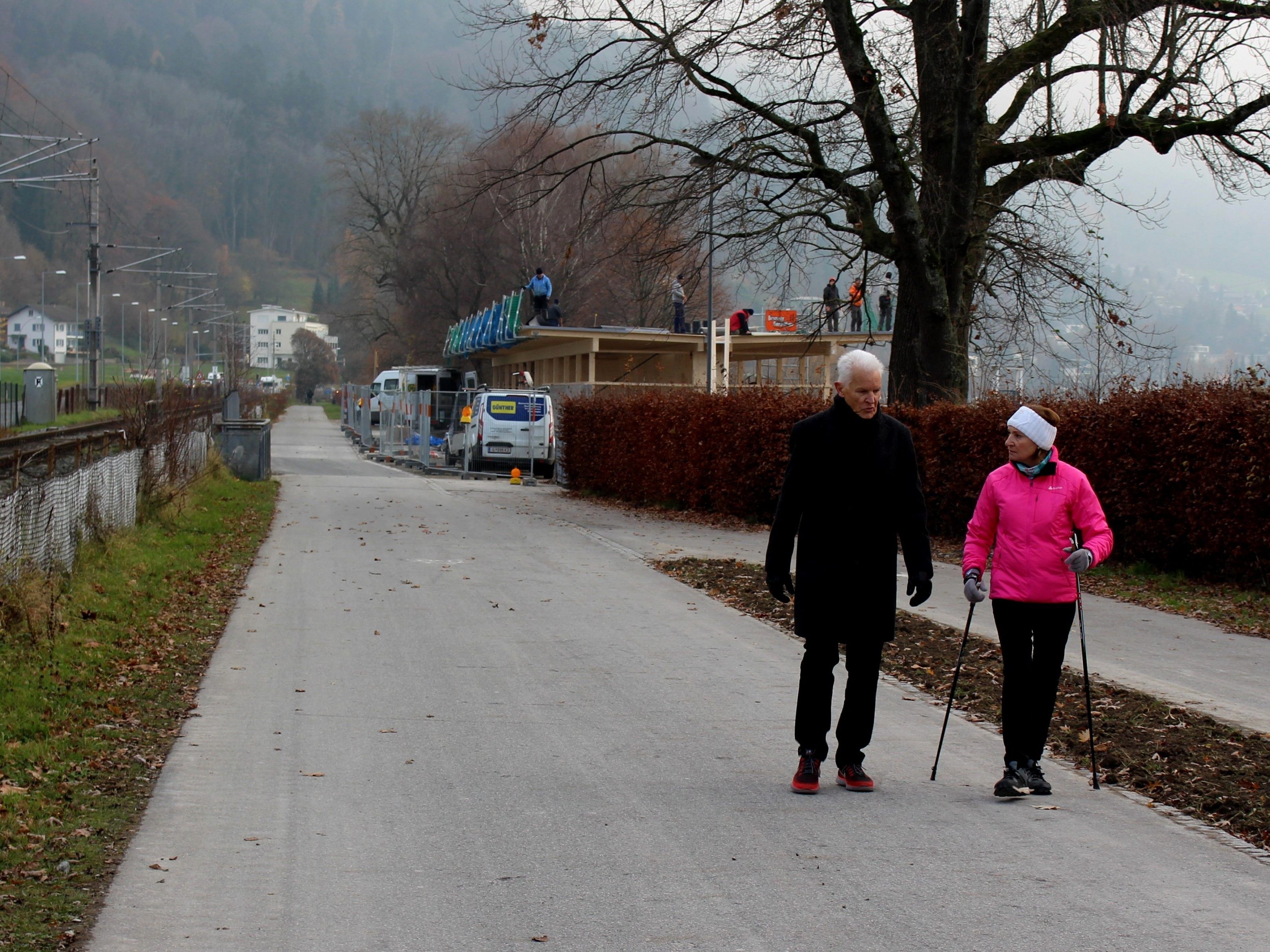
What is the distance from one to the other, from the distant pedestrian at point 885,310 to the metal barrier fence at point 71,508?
14.8m

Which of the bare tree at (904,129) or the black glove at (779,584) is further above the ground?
the bare tree at (904,129)

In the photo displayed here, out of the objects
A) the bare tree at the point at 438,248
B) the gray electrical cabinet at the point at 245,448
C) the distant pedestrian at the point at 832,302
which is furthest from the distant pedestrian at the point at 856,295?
the gray electrical cabinet at the point at 245,448

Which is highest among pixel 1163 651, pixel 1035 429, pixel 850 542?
pixel 1035 429

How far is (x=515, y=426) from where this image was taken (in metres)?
35.1

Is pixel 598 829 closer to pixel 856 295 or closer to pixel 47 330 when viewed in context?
pixel 856 295

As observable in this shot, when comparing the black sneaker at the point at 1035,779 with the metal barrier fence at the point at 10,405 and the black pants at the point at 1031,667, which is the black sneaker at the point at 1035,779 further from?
the metal barrier fence at the point at 10,405

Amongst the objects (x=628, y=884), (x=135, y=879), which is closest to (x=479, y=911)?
(x=628, y=884)

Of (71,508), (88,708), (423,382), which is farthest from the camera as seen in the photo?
(423,382)

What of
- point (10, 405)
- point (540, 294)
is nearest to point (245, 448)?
point (540, 294)

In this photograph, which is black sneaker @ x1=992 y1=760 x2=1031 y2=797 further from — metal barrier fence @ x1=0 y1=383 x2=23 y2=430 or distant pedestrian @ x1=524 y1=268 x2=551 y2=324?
metal barrier fence @ x1=0 y1=383 x2=23 y2=430

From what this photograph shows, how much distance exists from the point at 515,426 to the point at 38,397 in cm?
2339

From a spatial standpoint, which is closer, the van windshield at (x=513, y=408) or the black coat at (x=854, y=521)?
the black coat at (x=854, y=521)

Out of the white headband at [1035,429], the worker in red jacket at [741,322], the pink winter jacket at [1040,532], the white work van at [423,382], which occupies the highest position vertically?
the worker in red jacket at [741,322]

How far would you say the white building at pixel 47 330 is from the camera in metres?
140
